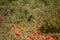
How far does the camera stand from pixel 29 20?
1283 cm

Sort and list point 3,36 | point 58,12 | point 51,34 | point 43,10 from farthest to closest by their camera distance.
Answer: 1. point 43,10
2. point 58,12
3. point 51,34
4. point 3,36

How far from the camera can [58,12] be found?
13.6 meters

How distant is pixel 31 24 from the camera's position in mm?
12305

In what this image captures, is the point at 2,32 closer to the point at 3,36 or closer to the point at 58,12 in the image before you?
the point at 3,36

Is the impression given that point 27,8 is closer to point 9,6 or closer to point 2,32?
point 9,6

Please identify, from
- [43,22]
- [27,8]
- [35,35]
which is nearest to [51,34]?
[35,35]

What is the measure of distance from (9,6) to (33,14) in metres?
1.84

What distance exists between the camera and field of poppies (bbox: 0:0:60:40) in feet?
33.7

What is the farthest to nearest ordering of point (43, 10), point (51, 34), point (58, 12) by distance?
point (43, 10) → point (58, 12) → point (51, 34)

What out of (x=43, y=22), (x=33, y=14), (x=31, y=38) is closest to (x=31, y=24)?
(x=43, y=22)

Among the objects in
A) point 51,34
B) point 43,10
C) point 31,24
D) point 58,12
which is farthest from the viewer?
point 43,10

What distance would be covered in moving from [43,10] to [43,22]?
221 centimetres

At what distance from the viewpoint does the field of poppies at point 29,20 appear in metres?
10.3

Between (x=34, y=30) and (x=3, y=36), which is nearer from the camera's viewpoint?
(x=3, y=36)
